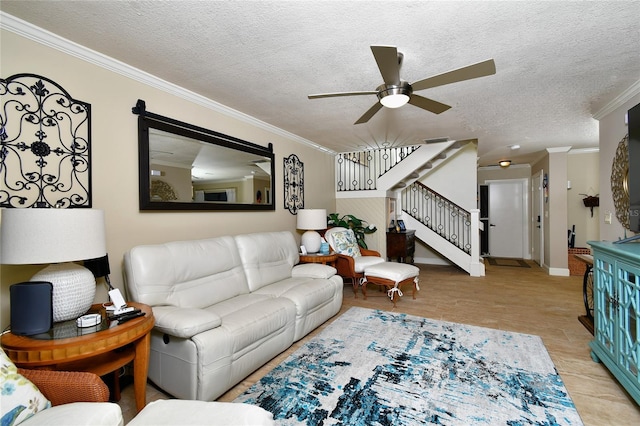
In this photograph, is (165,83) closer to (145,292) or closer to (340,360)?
(145,292)

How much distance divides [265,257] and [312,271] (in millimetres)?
589

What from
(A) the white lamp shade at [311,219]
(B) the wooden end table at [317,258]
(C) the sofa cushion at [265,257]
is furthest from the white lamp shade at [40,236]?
(A) the white lamp shade at [311,219]

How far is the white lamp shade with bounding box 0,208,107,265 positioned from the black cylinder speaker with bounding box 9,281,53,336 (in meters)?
0.14

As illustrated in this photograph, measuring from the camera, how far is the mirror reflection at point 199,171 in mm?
2484

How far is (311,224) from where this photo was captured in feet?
13.3

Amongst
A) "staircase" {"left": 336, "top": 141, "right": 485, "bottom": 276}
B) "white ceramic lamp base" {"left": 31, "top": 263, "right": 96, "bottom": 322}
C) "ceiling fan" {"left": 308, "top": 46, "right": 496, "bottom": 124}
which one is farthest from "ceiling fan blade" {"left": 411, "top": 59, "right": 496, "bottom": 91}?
"staircase" {"left": 336, "top": 141, "right": 485, "bottom": 276}

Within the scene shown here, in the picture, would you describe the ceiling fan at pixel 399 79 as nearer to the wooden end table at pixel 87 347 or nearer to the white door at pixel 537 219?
the wooden end table at pixel 87 347

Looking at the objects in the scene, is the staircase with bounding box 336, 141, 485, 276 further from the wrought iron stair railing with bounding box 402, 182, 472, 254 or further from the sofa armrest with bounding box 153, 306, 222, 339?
the sofa armrest with bounding box 153, 306, 222, 339

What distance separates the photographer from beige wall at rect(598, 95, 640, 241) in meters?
3.03

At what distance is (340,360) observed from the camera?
7.78 feet

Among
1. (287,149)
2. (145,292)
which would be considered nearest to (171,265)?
(145,292)

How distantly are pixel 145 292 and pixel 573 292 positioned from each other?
549cm

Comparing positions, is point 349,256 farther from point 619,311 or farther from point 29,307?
point 29,307

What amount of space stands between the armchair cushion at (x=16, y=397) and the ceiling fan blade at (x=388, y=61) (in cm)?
215
